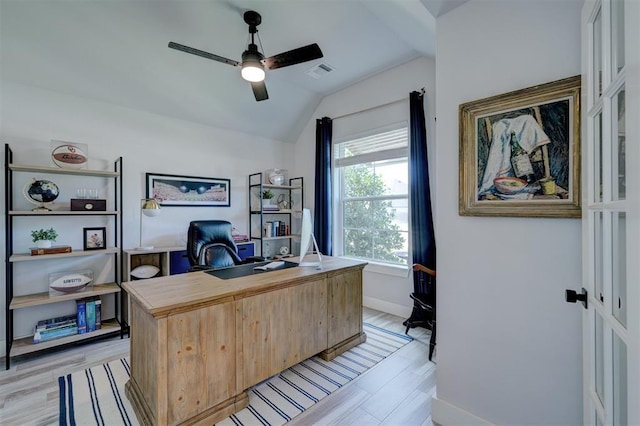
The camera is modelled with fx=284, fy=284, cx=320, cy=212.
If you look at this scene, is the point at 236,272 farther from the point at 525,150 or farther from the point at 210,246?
the point at 525,150

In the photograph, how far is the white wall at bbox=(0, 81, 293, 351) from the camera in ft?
8.79

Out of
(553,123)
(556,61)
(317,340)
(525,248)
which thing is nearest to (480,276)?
(525,248)

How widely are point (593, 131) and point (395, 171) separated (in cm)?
260

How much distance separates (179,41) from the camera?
9.08ft

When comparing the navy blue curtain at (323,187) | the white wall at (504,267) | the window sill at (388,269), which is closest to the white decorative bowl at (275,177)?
the navy blue curtain at (323,187)

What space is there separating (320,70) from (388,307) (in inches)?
121

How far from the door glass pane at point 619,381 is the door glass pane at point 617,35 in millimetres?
811

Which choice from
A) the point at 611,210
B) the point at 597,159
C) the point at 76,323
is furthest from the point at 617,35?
the point at 76,323

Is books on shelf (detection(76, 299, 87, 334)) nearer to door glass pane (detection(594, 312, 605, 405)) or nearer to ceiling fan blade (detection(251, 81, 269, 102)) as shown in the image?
ceiling fan blade (detection(251, 81, 269, 102))

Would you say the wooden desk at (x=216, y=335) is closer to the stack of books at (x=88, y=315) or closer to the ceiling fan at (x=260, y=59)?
the stack of books at (x=88, y=315)

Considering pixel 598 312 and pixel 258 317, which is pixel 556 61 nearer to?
pixel 598 312

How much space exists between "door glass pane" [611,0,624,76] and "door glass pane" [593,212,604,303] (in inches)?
19.1

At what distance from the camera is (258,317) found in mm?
1935

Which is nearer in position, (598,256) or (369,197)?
(598,256)
